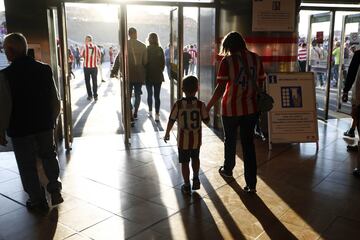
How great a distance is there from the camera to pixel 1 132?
308 cm

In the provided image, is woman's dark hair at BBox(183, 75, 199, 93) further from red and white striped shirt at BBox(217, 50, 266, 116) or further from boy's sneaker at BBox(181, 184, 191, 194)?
boy's sneaker at BBox(181, 184, 191, 194)

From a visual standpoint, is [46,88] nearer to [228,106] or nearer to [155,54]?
[228,106]

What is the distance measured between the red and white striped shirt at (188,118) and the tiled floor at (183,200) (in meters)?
0.56

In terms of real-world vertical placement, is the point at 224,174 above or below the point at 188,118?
below

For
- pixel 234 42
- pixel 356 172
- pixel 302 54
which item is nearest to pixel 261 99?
pixel 234 42

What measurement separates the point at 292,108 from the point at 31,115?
339 cm

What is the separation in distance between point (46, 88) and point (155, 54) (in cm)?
379

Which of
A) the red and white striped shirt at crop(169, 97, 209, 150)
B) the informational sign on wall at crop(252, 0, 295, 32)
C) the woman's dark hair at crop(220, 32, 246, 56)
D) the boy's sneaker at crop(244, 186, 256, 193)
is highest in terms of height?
the informational sign on wall at crop(252, 0, 295, 32)

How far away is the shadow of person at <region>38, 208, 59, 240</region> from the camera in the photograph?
2.90m

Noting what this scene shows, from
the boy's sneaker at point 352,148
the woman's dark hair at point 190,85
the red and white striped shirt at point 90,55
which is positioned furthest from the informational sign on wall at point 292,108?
the red and white striped shirt at point 90,55

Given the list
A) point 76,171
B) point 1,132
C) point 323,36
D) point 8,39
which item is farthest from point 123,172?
point 323,36

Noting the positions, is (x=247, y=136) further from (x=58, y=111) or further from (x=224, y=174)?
(x=58, y=111)

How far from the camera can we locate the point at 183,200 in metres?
3.56

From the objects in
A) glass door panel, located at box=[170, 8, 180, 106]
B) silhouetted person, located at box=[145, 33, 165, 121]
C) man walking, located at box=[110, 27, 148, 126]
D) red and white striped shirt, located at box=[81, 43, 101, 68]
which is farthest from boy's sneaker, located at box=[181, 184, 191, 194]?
red and white striped shirt, located at box=[81, 43, 101, 68]
